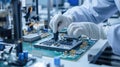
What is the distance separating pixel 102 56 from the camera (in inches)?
44.7

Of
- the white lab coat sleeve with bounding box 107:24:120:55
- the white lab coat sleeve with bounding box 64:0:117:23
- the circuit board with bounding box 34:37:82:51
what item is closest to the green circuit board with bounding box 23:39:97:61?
the circuit board with bounding box 34:37:82:51

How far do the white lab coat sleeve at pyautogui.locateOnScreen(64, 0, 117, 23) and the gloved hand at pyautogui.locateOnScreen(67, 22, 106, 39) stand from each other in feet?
1.27

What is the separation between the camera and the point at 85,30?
3.84 feet

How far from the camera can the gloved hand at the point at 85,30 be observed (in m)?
1.16

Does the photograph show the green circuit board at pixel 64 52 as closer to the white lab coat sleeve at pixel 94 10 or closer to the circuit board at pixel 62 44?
the circuit board at pixel 62 44

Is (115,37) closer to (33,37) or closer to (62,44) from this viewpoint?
(62,44)

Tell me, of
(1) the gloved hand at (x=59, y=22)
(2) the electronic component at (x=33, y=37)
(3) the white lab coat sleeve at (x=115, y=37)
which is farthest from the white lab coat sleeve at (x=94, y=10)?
(3) the white lab coat sleeve at (x=115, y=37)

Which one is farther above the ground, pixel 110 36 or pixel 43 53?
pixel 110 36

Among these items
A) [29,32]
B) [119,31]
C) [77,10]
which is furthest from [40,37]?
[119,31]

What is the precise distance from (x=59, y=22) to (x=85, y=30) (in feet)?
0.91

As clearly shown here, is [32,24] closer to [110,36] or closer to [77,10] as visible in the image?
[77,10]

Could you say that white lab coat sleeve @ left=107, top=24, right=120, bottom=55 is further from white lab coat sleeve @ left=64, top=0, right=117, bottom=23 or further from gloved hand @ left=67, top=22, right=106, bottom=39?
white lab coat sleeve @ left=64, top=0, right=117, bottom=23

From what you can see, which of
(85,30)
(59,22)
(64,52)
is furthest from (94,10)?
(64,52)

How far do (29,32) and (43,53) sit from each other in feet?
1.45
